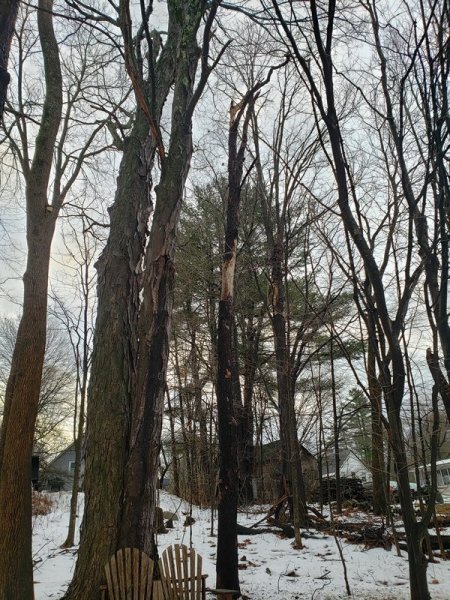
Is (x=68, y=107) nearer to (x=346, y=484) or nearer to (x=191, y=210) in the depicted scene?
(x=191, y=210)

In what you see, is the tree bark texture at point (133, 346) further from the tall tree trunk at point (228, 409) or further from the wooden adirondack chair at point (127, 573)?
the tall tree trunk at point (228, 409)

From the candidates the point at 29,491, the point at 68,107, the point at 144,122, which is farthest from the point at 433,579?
the point at 68,107

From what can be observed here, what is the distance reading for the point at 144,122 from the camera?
4.27 m

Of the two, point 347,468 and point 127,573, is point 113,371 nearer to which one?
point 127,573

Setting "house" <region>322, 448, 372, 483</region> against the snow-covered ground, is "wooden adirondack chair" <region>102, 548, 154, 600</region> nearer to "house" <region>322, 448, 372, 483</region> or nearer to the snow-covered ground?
the snow-covered ground

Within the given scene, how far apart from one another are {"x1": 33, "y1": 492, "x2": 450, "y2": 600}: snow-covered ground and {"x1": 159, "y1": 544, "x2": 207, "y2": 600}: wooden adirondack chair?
116 centimetres

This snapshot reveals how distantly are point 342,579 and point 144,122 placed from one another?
5464mm

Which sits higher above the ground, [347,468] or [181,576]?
[181,576]

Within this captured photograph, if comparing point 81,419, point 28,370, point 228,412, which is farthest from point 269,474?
point 28,370

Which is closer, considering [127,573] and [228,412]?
[127,573]

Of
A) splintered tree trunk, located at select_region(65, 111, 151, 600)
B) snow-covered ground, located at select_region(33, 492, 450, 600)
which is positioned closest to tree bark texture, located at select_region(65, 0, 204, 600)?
splintered tree trunk, located at select_region(65, 111, 151, 600)

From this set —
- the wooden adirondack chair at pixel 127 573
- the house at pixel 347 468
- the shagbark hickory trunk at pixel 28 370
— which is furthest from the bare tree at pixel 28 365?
the house at pixel 347 468

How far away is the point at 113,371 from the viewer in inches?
133

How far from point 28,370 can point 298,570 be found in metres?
4.12
